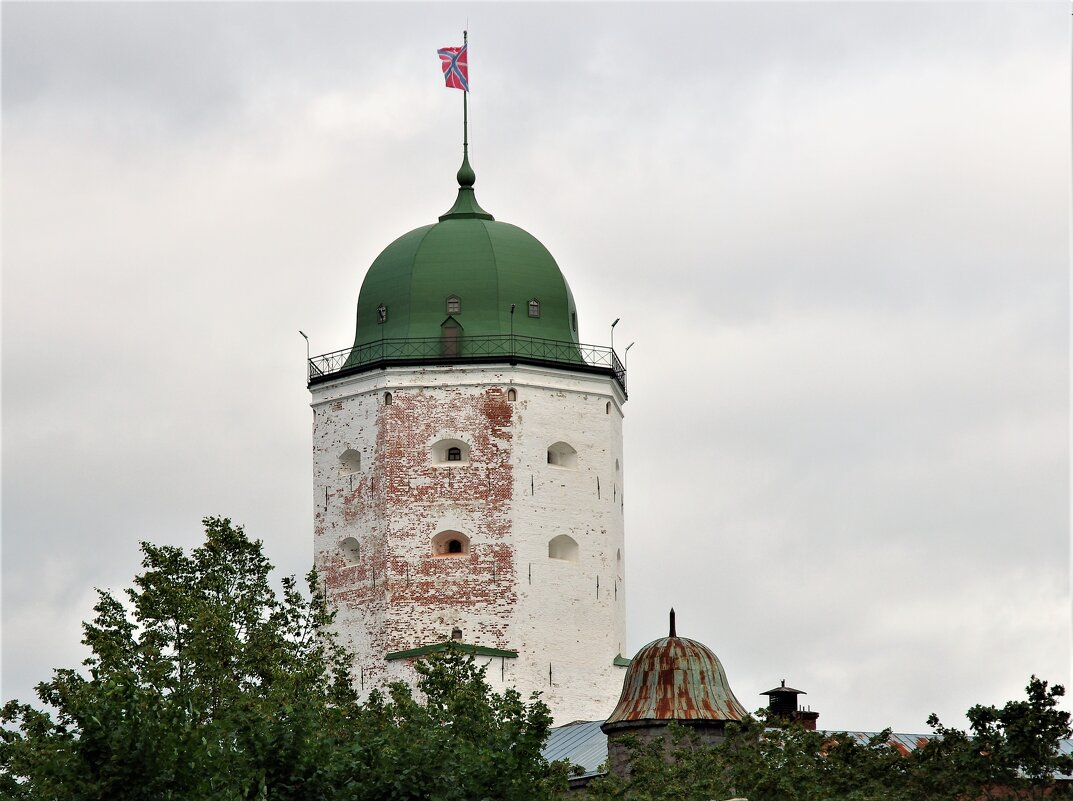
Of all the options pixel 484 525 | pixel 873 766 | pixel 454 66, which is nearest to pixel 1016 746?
pixel 873 766

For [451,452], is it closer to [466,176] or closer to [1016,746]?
[466,176]

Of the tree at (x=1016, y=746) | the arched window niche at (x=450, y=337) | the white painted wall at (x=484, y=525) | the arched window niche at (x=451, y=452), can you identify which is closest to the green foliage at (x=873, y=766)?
the tree at (x=1016, y=746)

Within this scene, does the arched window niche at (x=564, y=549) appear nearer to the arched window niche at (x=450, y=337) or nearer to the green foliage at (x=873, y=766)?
the arched window niche at (x=450, y=337)

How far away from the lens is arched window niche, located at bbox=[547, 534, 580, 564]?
308 feet

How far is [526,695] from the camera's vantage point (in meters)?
90.8

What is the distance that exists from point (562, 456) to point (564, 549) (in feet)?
10.5

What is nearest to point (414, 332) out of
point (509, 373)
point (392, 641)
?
point (509, 373)

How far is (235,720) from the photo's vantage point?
192 feet

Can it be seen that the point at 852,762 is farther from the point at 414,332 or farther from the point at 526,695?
the point at 414,332

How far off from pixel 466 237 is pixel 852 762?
37250 mm

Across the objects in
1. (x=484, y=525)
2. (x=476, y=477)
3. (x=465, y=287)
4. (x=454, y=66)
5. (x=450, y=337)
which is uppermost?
(x=454, y=66)

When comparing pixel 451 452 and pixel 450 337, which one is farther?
pixel 450 337

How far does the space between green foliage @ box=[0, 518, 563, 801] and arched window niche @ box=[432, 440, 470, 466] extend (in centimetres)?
1370

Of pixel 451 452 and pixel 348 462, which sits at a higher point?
pixel 348 462
